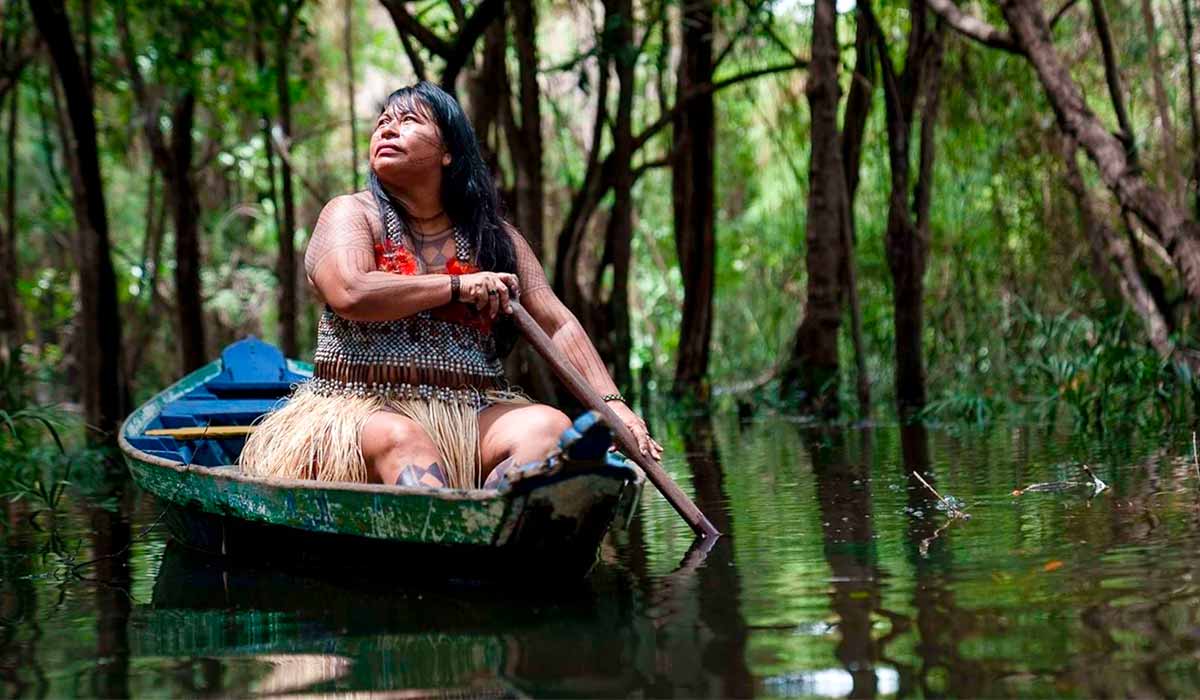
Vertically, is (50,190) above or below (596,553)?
above

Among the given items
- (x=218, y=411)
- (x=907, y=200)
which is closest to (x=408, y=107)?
(x=218, y=411)

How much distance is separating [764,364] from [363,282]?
9.81 m

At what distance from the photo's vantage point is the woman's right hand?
12.1ft

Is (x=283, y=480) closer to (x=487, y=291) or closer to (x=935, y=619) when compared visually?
(x=487, y=291)

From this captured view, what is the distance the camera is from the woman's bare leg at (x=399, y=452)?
143 inches

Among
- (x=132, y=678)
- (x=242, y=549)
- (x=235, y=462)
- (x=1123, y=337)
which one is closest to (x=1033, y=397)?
(x=1123, y=337)

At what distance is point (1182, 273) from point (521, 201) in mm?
4682

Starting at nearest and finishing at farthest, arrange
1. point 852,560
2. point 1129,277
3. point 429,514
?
point 429,514, point 852,560, point 1129,277

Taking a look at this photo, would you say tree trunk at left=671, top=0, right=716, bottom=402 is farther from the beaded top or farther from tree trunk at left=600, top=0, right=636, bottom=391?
the beaded top

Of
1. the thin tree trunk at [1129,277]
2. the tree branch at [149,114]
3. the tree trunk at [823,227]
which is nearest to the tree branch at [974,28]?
the thin tree trunk at [1129,277]

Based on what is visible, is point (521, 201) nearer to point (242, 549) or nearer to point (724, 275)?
point (242, 549)

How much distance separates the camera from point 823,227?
345 inches

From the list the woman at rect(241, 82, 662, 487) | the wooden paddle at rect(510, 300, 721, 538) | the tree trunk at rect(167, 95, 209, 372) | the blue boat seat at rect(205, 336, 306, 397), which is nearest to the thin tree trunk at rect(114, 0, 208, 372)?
the tree trunk at rect(167, 95, 209, 372)

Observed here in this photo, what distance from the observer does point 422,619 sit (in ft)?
10.2
